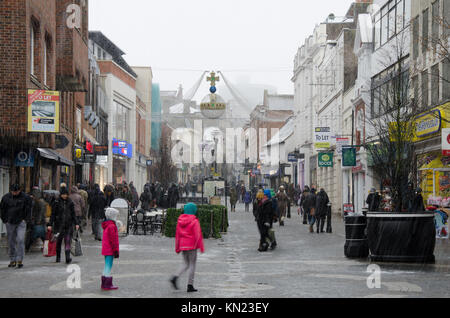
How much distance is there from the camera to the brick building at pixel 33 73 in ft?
72.3

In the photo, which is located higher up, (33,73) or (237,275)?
(33,73)

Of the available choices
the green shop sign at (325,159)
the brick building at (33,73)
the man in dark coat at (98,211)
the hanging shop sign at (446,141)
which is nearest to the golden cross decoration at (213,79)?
the brick building at (33,73)

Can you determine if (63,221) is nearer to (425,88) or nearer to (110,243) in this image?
(110,243)

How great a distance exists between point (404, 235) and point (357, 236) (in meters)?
2.02

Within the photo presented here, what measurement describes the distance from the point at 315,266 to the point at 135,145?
48724 millimetres

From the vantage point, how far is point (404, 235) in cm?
1483

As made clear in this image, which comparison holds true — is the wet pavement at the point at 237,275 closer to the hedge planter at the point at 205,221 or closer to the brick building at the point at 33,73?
the hedge planter at the point at 205,221

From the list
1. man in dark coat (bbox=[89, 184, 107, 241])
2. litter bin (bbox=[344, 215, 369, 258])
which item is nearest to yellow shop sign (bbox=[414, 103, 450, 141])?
litter bin (bbox=[344, 215, 369, 258])

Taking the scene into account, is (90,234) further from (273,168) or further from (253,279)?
(273,168)

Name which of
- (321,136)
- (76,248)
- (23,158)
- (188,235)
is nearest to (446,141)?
(76,248)

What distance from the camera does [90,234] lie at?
971 inches

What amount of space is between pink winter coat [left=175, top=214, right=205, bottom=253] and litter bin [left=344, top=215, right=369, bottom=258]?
6.46m

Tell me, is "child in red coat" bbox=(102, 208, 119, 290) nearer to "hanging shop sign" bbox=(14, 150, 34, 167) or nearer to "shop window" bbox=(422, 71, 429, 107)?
"hanging shop sign" bbox=(14, 150, 34, 167)
